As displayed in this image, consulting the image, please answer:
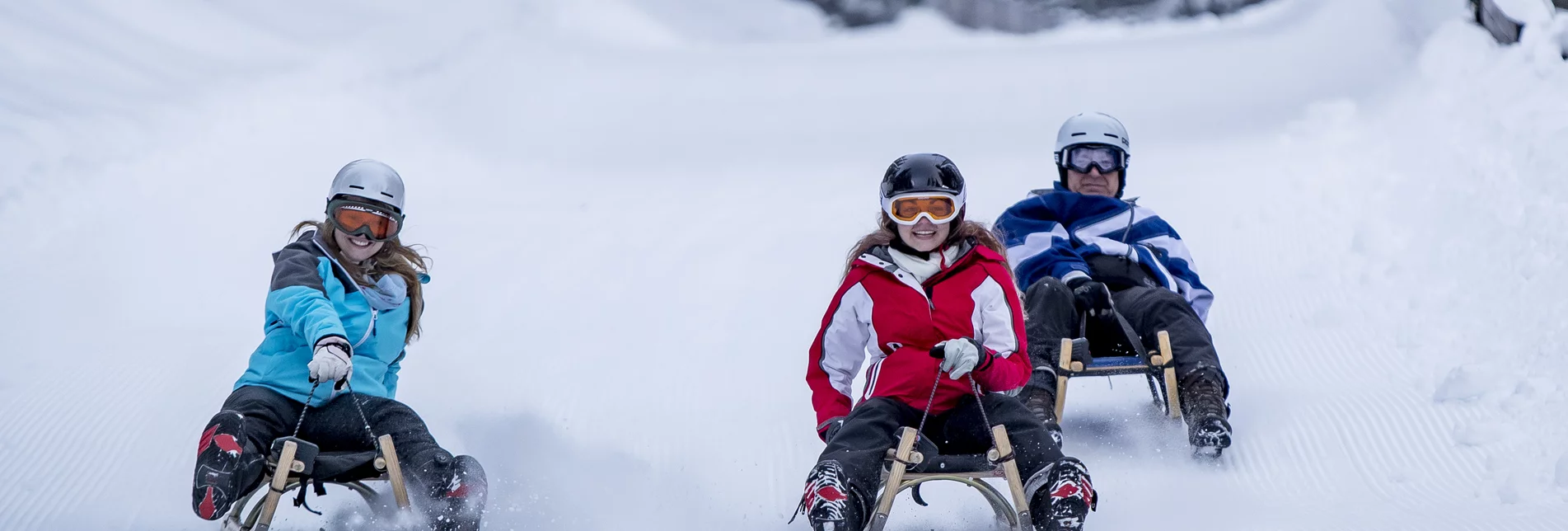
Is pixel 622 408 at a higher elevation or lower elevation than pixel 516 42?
lower

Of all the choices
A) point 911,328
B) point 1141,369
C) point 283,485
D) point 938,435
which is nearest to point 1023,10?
point 1141,369

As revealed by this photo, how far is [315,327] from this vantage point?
313 centimetres

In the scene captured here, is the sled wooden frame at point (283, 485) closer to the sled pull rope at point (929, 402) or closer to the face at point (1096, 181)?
the sled pull rope at point (929, 402)

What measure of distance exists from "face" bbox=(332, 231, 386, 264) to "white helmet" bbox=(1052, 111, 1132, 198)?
2556 millimetres

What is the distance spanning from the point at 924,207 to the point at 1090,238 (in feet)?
4.98

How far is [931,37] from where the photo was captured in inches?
516

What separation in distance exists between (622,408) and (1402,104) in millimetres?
6609

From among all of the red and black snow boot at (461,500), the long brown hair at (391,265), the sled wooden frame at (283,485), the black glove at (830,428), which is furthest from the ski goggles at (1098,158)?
the sled wooden frame at (283,485)

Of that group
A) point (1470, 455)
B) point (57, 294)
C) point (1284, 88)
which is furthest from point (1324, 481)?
point (1284, 88)

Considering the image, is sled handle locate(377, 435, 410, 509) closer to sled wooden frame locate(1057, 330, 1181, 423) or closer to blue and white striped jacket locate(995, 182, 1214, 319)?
sled wooden frame locate(1057, 330, 1181, 423)

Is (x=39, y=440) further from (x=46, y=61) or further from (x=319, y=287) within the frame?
(x=46, y=61)

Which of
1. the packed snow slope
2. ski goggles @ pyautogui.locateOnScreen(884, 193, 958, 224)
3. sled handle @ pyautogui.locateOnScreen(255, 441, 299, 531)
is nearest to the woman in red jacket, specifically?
ski goggles @ pyautogui.locateOnScreen(884, 193, 958, 224)

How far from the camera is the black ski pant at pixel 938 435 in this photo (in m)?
2.95

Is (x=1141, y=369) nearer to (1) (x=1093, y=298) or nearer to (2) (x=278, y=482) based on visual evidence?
(1) (x=1093, y=298)
